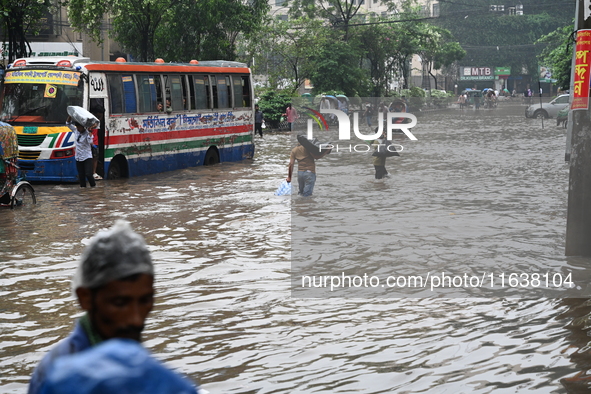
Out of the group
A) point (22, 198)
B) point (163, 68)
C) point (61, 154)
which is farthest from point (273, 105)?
point (22, 198)

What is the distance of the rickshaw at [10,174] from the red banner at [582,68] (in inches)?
335

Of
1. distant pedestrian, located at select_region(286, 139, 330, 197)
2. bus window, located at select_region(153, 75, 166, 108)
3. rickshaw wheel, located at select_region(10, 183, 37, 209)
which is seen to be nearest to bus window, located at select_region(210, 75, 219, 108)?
bus window, located at select_region(153, 75, 166, 108)

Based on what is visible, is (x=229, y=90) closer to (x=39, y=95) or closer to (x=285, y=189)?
(x=39, y=95)

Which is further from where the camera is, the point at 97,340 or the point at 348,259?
the point at 348,259

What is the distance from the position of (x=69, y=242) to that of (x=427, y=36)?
58.6 meters

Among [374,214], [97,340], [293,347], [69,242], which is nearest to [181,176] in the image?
[374,214]

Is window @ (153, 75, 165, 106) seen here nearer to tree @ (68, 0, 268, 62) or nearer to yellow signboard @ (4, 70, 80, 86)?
yellow signboard @ (4, 70, 80, 86)

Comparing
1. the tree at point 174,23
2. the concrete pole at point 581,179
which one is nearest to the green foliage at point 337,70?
the tree at point 174,23

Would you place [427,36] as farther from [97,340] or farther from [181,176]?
[97,340]

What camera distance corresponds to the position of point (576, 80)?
889 centimetres

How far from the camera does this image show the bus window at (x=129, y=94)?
19547 mm

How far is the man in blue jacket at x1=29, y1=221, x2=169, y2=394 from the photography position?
1671 millimetres

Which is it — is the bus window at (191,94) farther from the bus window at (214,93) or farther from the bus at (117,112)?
the bus window at (214,93)

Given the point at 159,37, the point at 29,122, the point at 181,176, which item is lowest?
the point at 181,176
